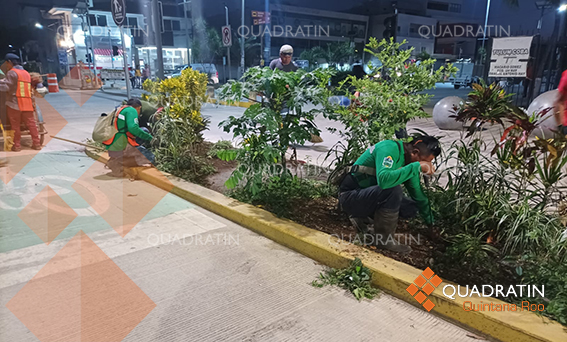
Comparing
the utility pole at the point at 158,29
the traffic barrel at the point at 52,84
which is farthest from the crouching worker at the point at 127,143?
the traffic barrel at the point at 52,84

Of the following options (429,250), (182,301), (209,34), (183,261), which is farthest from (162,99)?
(209,34)

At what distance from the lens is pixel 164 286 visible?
2908 millimetres

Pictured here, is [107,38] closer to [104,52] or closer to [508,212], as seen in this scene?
[104,52]

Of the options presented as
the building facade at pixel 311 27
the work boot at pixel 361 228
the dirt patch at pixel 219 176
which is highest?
the building facade at pixel 311 27

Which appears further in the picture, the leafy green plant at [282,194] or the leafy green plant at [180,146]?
the leafy green plant at [180,146]

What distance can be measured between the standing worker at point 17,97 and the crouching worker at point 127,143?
273 cm

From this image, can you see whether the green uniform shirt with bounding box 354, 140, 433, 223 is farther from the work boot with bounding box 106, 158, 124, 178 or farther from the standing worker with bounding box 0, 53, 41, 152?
the standing worker with bounding box 0, 53, 41, 152

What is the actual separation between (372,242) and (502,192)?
1207 millimetres

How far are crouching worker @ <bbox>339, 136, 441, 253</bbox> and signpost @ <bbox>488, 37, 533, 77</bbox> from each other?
9.74 m

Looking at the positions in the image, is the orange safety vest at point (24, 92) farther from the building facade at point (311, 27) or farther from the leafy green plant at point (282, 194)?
the building facade at point (311, 27)

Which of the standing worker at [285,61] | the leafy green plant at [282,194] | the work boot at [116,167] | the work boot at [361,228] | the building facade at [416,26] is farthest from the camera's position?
the building facade at [416,26]

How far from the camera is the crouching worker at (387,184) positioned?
3.05m

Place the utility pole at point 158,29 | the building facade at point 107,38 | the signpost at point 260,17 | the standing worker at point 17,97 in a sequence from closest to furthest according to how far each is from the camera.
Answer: the standing worker at point 17,97
the utility pole at point 158,29
the signpost at point 260,17
the building facade at point 107,38

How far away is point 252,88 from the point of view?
3.99 metres
